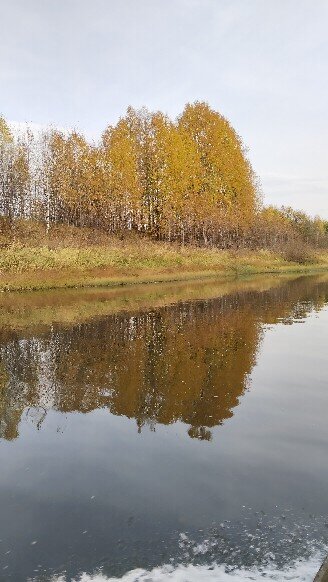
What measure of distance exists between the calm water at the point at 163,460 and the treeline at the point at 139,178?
37067 millimetres

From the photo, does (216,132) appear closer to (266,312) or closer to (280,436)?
(266,312)

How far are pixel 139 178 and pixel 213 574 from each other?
4929 cm

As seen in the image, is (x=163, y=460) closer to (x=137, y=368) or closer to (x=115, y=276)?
(x=137, y=368)

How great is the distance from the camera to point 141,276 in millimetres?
35188

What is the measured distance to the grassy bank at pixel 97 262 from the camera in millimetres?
30234

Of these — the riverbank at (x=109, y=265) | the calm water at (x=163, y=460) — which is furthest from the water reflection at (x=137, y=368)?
the riverbank at (x=109, y=265)

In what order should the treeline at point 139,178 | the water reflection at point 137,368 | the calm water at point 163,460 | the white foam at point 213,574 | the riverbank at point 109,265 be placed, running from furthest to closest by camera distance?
the treeline at point 139,178
the riverbank at point 109,265
the water reflection at point 137,368
the calm water at point 163,460
the white foam at point 213,574

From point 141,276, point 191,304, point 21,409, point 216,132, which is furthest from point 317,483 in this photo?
point 216,132

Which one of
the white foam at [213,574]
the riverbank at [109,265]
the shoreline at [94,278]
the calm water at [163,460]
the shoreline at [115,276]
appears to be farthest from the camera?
the riverbank at [109,265]

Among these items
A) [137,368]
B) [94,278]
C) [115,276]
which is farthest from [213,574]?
[115,276]

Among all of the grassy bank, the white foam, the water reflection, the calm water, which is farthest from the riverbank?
the white foam

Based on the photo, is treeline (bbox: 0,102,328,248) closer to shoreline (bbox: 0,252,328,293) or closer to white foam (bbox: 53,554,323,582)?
shoreline (bbox: 0,252,328,293)

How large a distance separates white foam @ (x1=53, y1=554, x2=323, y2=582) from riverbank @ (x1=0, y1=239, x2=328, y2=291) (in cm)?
2608

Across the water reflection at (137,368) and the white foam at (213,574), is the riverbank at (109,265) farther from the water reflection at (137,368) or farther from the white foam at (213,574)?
the white foam at (213,574)
